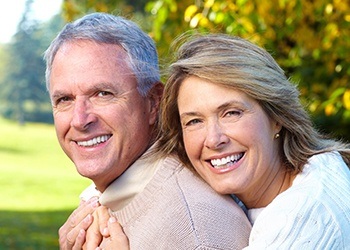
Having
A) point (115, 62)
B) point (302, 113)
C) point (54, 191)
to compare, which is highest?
point (115, 62)

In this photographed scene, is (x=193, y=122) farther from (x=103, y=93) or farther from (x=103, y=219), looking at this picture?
(x=103, y=219)

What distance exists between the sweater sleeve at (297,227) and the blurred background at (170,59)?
813 mm

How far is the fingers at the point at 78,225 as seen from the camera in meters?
3.12

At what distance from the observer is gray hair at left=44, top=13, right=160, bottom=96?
295cm

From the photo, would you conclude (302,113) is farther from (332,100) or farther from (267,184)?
(332,100)

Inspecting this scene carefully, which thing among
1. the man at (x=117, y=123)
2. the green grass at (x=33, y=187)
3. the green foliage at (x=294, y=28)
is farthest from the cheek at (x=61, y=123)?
the green grass at (x=33, y=187)

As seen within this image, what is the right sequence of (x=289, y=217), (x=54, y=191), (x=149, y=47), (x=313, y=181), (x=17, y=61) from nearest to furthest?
(x=289, y=217), (x=313, y=181), (x=149, y=47), (x=54, y=191), (x=17, y=61)

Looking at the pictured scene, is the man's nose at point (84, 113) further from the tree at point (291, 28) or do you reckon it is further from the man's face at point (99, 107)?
the tree at point (291, 28)

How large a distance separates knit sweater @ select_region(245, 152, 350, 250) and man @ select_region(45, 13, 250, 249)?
208 mm

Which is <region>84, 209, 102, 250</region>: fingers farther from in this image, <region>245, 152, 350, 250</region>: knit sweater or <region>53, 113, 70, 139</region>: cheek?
<region>245, 152, 350, 250</region>: knit sweater

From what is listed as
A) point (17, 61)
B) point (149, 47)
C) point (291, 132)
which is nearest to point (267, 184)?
point (291, 132)

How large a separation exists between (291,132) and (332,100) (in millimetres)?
2760

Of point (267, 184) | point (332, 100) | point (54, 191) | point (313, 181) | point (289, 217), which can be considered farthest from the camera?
point (54, 191)

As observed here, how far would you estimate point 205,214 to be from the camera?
2.64 meters
